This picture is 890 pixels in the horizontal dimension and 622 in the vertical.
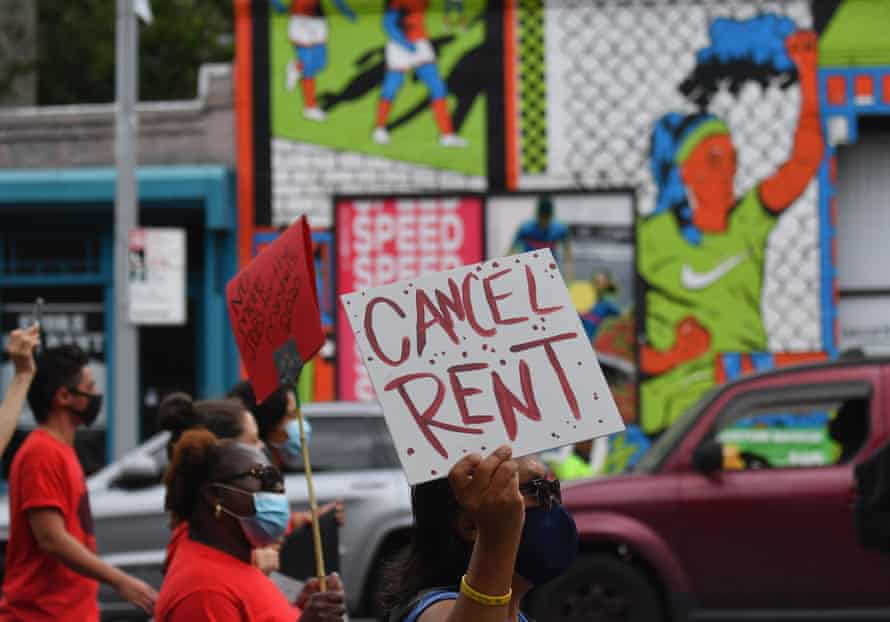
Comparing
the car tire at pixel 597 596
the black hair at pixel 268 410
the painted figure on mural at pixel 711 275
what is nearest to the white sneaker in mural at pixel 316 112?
the painted figure on mural at pixel 711 275

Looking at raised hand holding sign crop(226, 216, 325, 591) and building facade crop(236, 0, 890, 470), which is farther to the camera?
building facade crop(236, 0, 890, 470)

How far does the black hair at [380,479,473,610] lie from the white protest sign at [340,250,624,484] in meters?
0.20

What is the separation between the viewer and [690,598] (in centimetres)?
927

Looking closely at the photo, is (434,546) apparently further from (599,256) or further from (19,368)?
(599,256)

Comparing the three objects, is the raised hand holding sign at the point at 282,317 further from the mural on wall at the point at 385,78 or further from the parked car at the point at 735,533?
the mural on wall at the point at 385,78

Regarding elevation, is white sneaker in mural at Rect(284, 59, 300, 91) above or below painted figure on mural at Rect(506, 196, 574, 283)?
above

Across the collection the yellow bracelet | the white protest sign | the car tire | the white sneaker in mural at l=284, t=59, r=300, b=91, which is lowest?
the car tire

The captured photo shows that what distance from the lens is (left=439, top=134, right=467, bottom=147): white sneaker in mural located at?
17.5m

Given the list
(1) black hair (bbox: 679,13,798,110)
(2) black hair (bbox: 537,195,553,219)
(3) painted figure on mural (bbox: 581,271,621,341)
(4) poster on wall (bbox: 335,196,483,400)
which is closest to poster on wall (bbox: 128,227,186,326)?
(4) poster on wall (bbox: 335,196,483,400)

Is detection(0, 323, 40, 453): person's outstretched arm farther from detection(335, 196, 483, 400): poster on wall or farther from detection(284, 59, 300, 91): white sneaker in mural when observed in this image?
detection(284, 59, 300, 91): white sneaker in mural

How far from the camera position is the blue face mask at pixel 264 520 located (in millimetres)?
4215

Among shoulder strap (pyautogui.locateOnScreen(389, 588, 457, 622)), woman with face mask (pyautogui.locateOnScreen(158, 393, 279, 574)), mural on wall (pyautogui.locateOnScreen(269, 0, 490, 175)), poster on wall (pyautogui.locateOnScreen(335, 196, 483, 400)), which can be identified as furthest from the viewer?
mural on wall (pyautogui.locateOnScreen(269, 0, 490, 175))

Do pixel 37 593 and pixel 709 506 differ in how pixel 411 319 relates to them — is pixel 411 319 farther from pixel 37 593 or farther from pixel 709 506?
pixel 709 506

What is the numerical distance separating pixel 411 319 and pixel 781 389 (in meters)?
6.87
